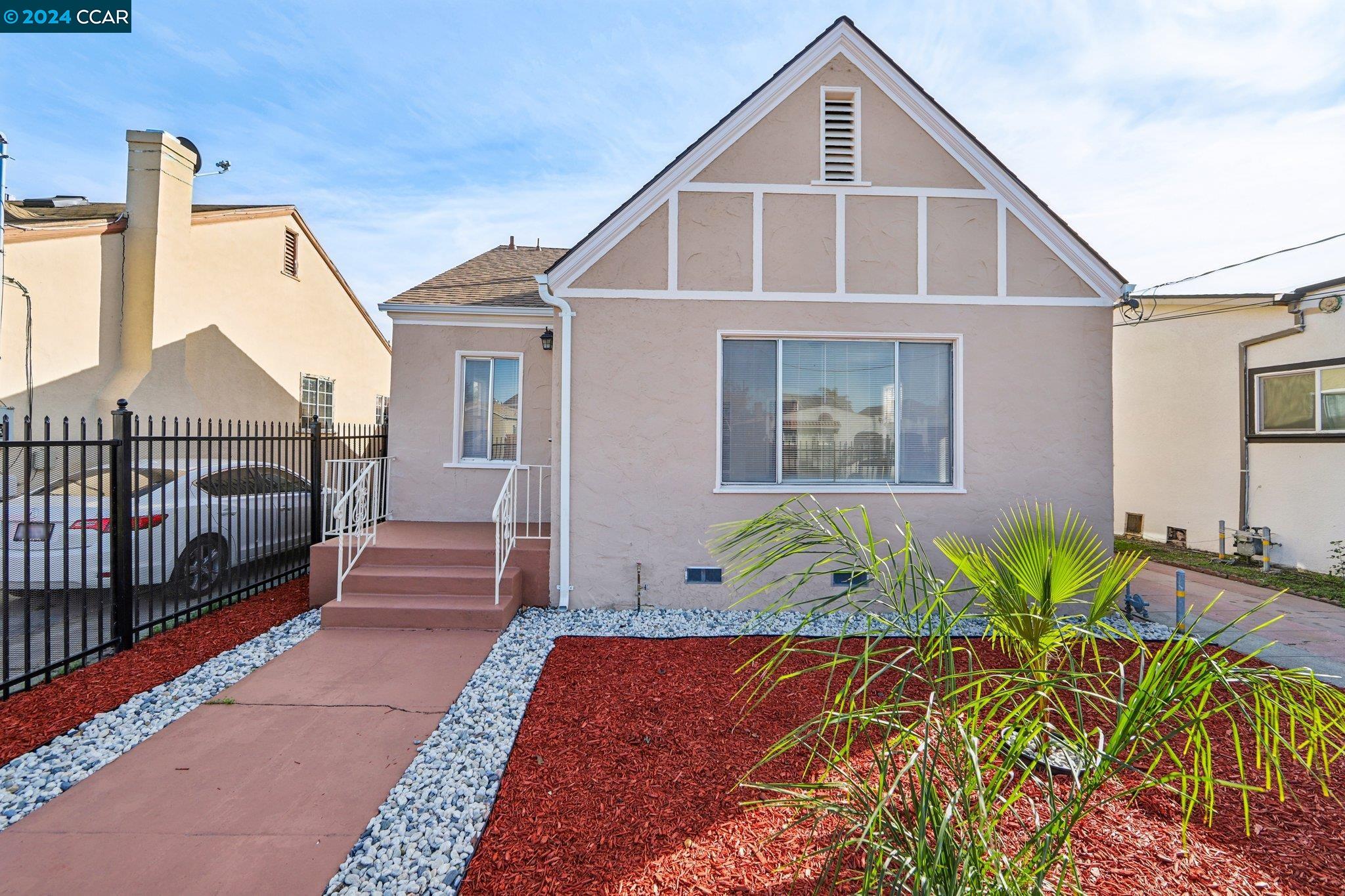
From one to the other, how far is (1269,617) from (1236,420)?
529cm

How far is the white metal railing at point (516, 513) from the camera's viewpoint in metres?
5.99

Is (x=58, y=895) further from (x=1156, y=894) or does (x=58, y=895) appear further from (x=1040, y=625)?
(x=1040, y=625)

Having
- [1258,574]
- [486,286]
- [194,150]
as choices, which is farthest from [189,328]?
[1258,574]

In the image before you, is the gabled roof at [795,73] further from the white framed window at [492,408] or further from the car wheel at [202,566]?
the car wheel at [202,566]

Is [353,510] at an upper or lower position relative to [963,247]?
lower

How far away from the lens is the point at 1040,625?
3.60m

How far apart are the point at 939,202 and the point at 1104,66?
4041 mm

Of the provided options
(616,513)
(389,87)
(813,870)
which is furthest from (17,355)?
(813,870)

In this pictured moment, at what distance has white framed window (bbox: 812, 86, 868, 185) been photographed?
21.3 feet

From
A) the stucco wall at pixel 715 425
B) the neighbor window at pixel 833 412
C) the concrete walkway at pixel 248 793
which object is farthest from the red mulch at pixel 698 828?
the neighbor window at pixel 833 412

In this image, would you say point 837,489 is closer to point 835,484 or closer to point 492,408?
point 835,484

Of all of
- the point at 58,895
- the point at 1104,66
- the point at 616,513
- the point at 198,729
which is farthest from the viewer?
the point at 1104,66

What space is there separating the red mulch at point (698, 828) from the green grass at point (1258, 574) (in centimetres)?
490

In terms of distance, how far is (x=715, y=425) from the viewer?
6363mm
